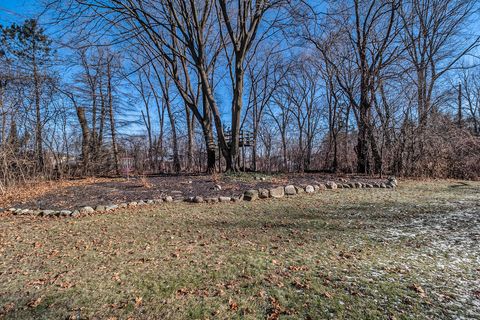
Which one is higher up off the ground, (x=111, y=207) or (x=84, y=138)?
(x=84, y=138)

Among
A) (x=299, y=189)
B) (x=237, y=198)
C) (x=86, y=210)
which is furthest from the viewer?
(x=299, y=189)

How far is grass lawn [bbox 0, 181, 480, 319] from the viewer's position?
155 centimetres

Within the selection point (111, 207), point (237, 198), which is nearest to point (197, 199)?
point (237, 198)

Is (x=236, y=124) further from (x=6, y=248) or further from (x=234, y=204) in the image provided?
(x=6, y=248)

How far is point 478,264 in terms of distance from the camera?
2035 millimetres

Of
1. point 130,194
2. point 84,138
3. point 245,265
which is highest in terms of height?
point 84,138

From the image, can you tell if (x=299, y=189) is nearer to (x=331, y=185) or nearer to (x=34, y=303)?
(x=331, y=185)

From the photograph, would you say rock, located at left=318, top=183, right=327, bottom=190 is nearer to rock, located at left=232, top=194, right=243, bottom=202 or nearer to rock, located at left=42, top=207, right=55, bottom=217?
rock, located at left=232, top=194, right=243, bottom=202

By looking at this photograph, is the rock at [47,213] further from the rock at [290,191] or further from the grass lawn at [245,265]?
the rock at [290,191]

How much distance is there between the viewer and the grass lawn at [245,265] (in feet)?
5.09

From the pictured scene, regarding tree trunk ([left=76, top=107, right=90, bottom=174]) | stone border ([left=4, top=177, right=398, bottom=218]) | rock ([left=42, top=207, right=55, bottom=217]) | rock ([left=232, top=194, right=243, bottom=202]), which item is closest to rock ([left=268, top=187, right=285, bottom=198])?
stone border ([left=4, top=177, right=398, bottom=218])

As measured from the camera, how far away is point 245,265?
2148 mm

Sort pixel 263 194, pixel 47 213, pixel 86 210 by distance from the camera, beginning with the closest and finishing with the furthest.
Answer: pixel 47 213 < pixel 86 210 < pixel 263 194

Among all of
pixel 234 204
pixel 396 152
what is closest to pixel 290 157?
pixel 396 152
